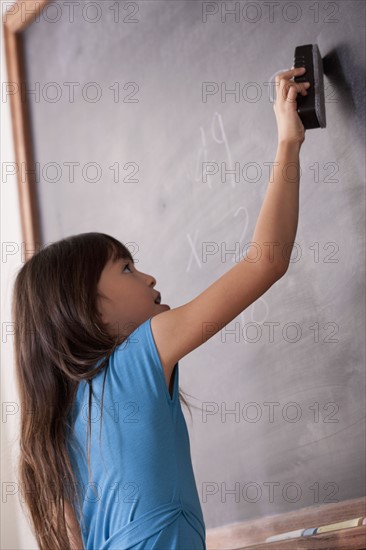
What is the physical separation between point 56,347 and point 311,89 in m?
0.46

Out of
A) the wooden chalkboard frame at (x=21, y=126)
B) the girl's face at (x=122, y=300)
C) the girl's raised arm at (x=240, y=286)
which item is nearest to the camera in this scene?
the girl's raised arm at (x=240, y=286)

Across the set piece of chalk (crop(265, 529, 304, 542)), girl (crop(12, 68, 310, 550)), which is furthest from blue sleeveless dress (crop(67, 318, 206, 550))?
piece of chalk (crop(265, 529, 304, 542))

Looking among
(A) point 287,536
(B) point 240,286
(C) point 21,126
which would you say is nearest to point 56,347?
(B) point 240,286

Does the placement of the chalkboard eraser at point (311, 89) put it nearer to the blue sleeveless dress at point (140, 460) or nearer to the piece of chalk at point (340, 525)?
the blue sleeveless dress at point (140, 460)

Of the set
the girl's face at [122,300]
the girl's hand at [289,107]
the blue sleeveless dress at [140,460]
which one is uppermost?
the girl's hand at [289,107]

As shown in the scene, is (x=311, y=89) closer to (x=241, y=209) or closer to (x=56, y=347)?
(x=241, y=209)

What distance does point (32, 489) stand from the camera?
1.07m

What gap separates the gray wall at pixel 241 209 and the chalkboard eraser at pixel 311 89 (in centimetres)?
3

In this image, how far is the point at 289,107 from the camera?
96 centimetres

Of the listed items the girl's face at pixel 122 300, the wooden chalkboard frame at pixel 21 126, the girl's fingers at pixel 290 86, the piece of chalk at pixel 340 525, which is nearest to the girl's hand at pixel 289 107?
the girl's fingers at pixel 290 86

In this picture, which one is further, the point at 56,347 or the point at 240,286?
the point at 56,347

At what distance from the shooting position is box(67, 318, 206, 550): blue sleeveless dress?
0.90 m

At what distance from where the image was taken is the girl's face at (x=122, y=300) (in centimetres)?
100

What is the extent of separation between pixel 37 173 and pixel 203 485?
0.78 meters
